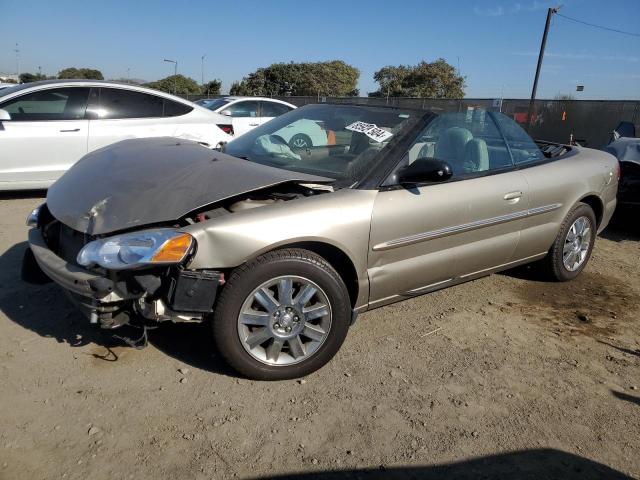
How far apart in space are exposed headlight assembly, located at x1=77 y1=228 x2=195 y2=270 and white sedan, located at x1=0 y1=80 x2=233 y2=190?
157 inches

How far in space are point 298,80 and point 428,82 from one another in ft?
66.8

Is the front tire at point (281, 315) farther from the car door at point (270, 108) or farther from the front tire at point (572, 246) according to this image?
the car door at point (270, 108)

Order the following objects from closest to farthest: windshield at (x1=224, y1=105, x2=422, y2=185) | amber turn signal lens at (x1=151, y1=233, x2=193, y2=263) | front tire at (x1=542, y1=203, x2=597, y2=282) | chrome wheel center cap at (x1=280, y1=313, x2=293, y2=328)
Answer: amber turn signal lens at (x1=151, y1=233, x2=193, y2=263) < chrome wheel center cap at (x1=280, y1=313, x2=293, y2=328) < windshield at (x1=224, y1=105, x2=422, y2=185) < front tire at (x1=542, y1=203, x2=597, y2=282)

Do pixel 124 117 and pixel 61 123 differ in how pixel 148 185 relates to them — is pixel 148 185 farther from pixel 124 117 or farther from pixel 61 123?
pixel 124 117

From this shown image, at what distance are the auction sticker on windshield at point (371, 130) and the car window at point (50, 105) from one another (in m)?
4.39

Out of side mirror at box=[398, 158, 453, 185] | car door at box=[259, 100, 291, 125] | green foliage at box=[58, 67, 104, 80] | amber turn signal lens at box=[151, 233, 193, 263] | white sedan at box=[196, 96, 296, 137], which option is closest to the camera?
amber turn signal lens at box=[151, 233, 193, 263]

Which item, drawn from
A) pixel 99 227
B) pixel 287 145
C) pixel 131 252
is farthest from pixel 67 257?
pixel 287 145

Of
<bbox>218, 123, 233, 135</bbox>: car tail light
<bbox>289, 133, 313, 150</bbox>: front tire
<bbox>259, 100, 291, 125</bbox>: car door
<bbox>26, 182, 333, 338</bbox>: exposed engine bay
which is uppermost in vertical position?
<bbox>259, 100, 291, 125</bbox>: car door

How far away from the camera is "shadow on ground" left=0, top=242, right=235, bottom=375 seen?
3166mm

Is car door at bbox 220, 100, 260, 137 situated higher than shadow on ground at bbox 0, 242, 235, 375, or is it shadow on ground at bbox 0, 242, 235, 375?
car door at bbox 220, 100, 260, 137

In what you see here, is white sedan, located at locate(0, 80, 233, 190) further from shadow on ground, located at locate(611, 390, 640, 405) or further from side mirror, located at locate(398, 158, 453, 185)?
shadow on ground, located at locate(611, 390, 640, 405)

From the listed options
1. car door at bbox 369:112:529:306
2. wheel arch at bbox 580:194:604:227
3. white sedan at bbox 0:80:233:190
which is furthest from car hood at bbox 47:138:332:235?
white sedan at bbox 0:80:233:190

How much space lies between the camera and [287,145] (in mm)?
3945

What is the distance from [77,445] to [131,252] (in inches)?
35.2
